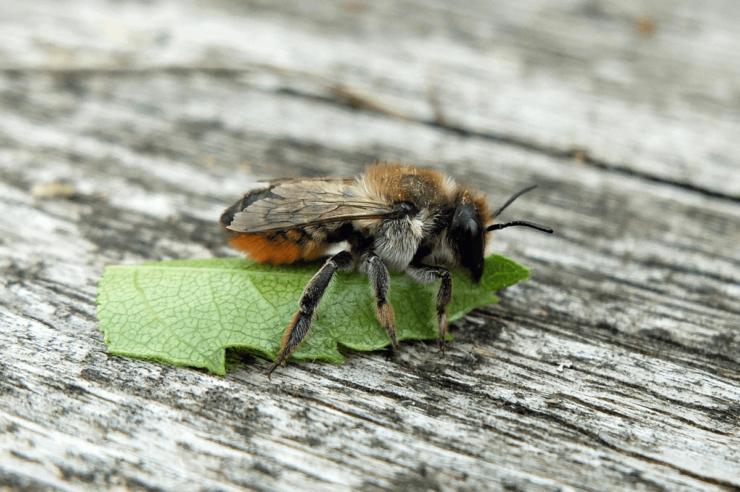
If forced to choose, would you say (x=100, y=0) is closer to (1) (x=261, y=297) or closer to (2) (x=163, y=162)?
(2) (x=163, y=162)

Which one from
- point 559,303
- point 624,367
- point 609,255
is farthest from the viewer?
point 609,255

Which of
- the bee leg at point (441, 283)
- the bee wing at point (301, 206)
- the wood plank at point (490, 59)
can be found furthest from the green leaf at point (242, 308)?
the wood plank at point (490, 59)

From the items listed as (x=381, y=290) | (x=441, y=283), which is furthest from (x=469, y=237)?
(x=381, y=290)

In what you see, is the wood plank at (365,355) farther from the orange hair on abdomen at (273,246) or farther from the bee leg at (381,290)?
the orange hair on abdomen at (273,246)

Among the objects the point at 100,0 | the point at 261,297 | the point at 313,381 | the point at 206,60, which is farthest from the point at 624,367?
the point at 100,0

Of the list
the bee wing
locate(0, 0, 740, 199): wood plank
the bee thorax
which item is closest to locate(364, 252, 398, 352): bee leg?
the bee thorax

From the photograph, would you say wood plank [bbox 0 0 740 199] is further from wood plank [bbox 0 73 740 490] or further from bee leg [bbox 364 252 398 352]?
bee leg [bbox 364 252 398 352]
